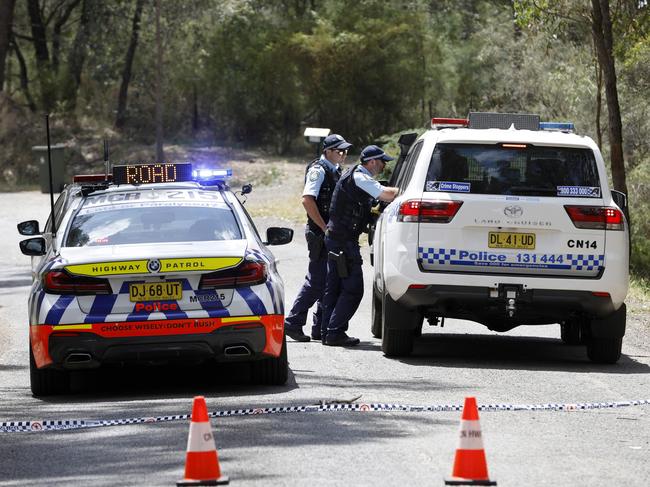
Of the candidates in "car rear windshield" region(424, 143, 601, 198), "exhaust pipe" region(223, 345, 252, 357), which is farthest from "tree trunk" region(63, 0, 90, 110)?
"exhaust pipe" region(223, 345, 252, 357)

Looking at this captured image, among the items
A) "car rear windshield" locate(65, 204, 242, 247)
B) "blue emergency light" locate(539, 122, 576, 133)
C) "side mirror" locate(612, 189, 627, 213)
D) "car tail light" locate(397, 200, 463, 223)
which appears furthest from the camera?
"blue emergency light" locate(539, 122, 576, 133)

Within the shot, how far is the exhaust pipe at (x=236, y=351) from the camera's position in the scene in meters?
9.05

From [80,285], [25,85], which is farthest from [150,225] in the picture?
[25,85]

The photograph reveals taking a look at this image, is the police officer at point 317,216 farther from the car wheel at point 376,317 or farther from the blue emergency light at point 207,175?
the blue emergency light at point 207,175

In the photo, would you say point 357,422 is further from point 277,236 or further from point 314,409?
point 277,236

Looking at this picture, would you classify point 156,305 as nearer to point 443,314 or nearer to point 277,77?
point 443,314

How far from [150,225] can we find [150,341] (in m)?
1.06

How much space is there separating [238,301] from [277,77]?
3731cm

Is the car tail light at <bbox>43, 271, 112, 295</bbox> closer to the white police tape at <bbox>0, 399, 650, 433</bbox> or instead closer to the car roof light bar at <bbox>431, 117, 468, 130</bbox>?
the white police tape at <bbox>0, 399, 650, 433</bbox>

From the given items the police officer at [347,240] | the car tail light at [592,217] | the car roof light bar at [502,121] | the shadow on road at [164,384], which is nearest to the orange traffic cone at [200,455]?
the shadow on road at [164,384]

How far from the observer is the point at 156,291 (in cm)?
899

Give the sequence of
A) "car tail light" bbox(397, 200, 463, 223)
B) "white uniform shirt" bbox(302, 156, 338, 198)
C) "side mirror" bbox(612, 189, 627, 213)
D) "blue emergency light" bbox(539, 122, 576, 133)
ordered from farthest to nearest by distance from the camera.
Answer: "white uniform shirt" bbox(302, 156, 338, 198), "blue emergency light" bbox(539, 122, 576, 133), "side mirror" bbox(612, 189, 627, 213), "car tail light" bbox(397, 200, 463, 223)

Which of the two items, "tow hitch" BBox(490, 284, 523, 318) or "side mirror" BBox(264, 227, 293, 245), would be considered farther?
"side mirror" BBox(264, 227, 293, 245)

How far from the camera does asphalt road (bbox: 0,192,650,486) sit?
6668 mm
